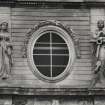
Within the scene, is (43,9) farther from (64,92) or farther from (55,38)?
(64,92)

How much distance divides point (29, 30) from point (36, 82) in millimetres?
1937

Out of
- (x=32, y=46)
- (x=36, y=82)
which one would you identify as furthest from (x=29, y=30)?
(x=36, y=82)

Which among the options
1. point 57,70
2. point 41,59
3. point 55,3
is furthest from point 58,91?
point 55,3

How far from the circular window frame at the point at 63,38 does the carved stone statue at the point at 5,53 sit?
76 cm

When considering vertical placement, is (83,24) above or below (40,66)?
above

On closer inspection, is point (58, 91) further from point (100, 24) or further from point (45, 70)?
point (100, 24)

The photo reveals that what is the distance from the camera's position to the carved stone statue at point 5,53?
19.4 m

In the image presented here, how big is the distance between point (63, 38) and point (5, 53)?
2300 mm

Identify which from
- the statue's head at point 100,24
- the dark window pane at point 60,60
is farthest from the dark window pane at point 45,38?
the statue's head at point 100,24

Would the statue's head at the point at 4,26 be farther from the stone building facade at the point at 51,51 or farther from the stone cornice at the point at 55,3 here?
the stone cornice at the point at 55,3

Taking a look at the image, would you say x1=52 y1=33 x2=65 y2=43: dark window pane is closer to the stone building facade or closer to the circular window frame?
the stone building facade

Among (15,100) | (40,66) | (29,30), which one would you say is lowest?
(15,100)

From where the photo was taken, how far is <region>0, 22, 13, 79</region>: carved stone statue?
765 inches

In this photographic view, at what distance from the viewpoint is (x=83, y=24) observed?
66.7 feet
